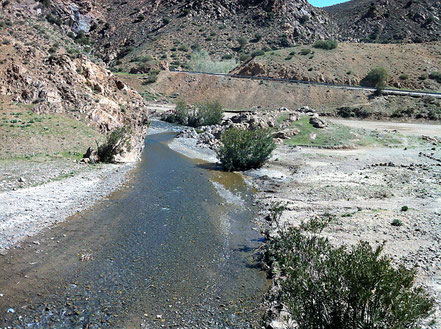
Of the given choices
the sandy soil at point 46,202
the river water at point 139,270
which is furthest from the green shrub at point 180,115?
the river water at point 139,270

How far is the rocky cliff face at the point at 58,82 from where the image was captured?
27547mm

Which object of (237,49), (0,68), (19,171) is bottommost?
(19,171)

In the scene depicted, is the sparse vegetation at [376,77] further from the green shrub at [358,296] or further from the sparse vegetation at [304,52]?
the green shrub at [358,296]

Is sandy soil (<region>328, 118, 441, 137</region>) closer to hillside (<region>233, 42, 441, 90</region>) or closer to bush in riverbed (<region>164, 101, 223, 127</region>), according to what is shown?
bush in riverbed (<region>164, 101, 223, 127</region>)

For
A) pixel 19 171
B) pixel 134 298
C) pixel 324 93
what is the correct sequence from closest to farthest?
pixel 134 298 < pixel 19 171 < pixel 324 93

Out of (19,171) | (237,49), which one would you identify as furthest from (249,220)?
(237,49)

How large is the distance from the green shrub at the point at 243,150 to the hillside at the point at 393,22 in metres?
89.8

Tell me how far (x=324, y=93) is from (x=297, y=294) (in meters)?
61.6

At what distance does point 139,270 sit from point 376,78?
65242 mm

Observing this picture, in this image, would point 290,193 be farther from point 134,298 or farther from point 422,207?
point 134,298

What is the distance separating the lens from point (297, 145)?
34.1m

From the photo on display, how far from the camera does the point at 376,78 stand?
64812 millimetres

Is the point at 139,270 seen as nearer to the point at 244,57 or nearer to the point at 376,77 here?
the point at 376,77

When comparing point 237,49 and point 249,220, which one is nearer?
point 249,220
